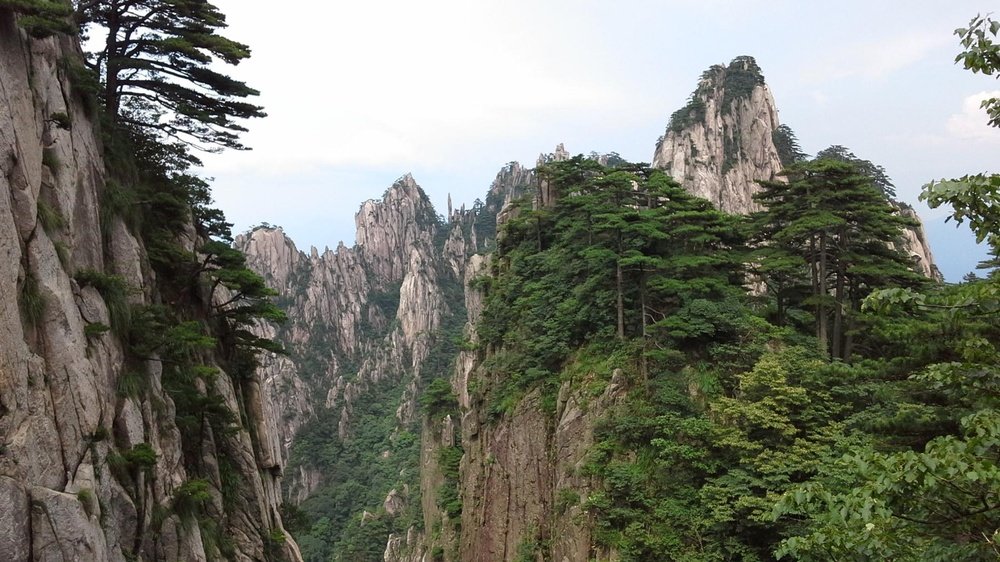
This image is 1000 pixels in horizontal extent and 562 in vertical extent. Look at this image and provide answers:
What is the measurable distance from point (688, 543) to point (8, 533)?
12158 mm

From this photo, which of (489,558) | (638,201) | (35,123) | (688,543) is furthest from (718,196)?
(35,123)

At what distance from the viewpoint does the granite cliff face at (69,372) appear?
758cm

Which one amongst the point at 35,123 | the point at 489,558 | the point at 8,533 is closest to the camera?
the point at 8,533

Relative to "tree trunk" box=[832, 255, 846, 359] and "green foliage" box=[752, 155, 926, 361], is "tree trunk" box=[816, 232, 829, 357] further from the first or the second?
"tree trunk" box=[832, 255, 846, 359]

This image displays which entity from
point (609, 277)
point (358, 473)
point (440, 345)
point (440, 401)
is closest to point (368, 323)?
point (440, 345)

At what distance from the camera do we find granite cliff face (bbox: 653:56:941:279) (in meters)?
47.8

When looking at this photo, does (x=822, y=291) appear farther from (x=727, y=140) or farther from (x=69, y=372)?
(x=727, y=140)

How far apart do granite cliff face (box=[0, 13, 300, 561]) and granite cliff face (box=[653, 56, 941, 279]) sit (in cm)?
4194

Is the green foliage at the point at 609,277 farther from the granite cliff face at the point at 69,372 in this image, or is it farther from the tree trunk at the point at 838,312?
the granite cliff face at the point at 69,372

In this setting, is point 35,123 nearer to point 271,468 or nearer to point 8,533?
point 8,533

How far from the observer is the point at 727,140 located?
163 ft

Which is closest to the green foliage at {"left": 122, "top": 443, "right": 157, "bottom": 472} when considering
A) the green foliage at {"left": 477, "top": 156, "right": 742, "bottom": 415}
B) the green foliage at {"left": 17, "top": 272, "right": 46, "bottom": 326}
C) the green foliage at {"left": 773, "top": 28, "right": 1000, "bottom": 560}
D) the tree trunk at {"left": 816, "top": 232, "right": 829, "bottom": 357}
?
the green foliage at {"left": 17, "top": 272, "right": 46, "bottom": 326}

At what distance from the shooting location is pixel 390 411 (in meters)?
77.3

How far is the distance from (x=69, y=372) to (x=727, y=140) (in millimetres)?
49488
